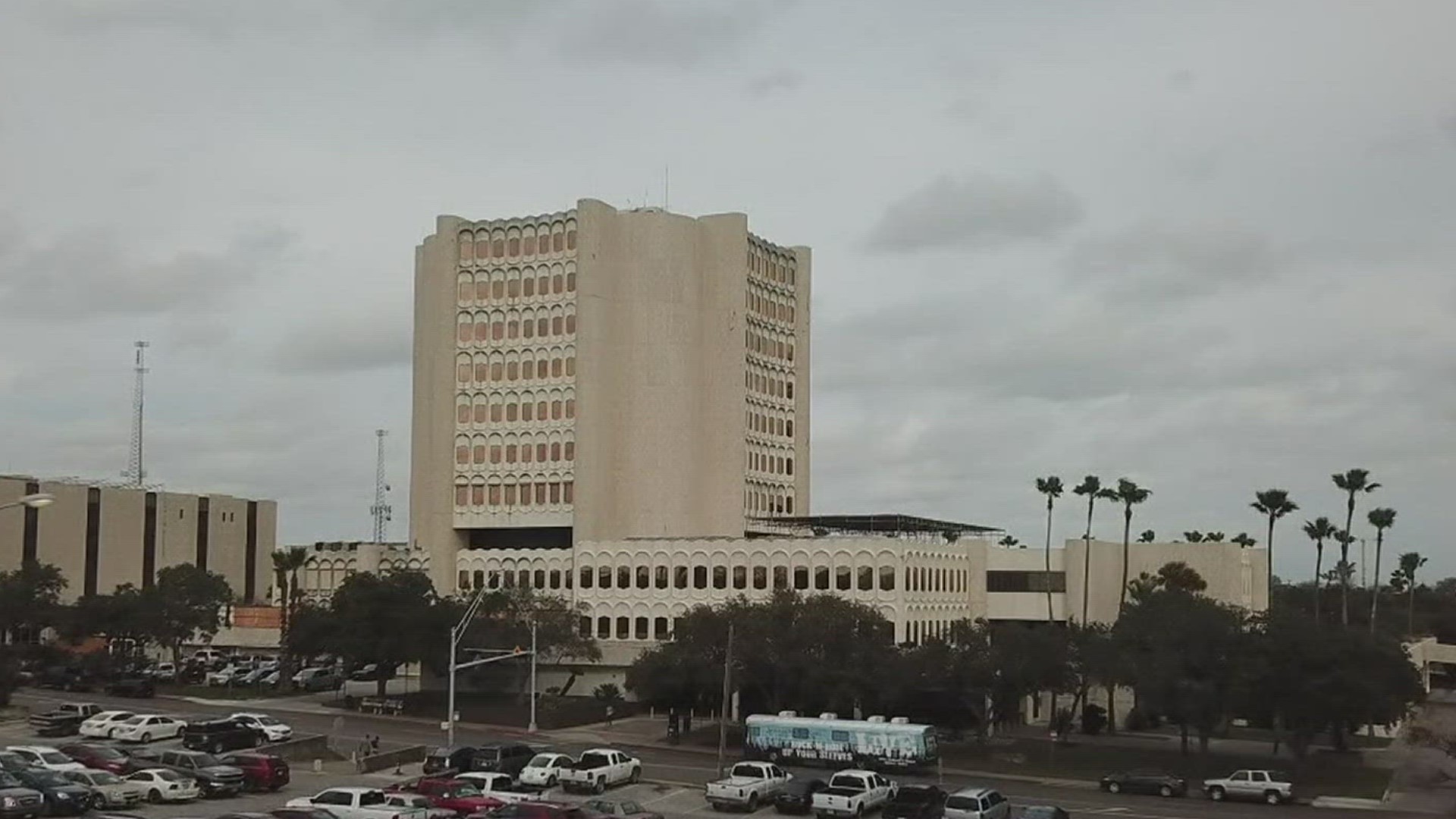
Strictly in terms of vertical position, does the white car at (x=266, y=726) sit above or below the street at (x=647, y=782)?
above

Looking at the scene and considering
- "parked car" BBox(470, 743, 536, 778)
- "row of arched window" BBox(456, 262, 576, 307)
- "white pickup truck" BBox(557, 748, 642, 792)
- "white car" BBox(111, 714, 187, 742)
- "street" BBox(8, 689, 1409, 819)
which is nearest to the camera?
"street" BBox(8, 689, 1409, 819)

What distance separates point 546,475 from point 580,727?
33308 mm

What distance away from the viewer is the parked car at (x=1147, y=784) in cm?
7350

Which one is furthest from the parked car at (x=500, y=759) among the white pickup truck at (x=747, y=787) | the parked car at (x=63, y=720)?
the parked car at (x=63, y=720)

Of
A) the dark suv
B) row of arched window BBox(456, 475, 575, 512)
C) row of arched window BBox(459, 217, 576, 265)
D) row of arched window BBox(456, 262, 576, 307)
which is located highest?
row of arched window BBox(459, 217, 576, 265)

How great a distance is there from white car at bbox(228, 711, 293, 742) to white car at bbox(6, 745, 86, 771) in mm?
15935

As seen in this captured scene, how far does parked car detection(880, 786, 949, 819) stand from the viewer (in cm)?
5734

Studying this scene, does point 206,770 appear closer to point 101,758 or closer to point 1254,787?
point 101,758

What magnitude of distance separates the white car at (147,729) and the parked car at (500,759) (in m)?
18.0

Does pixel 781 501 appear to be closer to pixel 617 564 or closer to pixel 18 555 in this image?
pixel 617 564

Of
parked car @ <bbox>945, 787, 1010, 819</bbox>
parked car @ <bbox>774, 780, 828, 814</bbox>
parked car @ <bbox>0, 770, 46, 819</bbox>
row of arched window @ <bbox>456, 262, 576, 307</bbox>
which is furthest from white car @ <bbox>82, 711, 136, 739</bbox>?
row of arched window @ <bbox>456, 262, 576, 307</bbox>

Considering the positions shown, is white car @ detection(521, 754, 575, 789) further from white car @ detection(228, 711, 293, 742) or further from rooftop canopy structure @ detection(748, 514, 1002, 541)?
rooftop canopy structure @ detection(748, 514, 1002, 541)

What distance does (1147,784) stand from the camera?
73625mm

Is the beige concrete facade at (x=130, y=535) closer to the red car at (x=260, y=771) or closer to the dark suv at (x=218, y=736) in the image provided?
the dark suv at (x=218, y=736)
